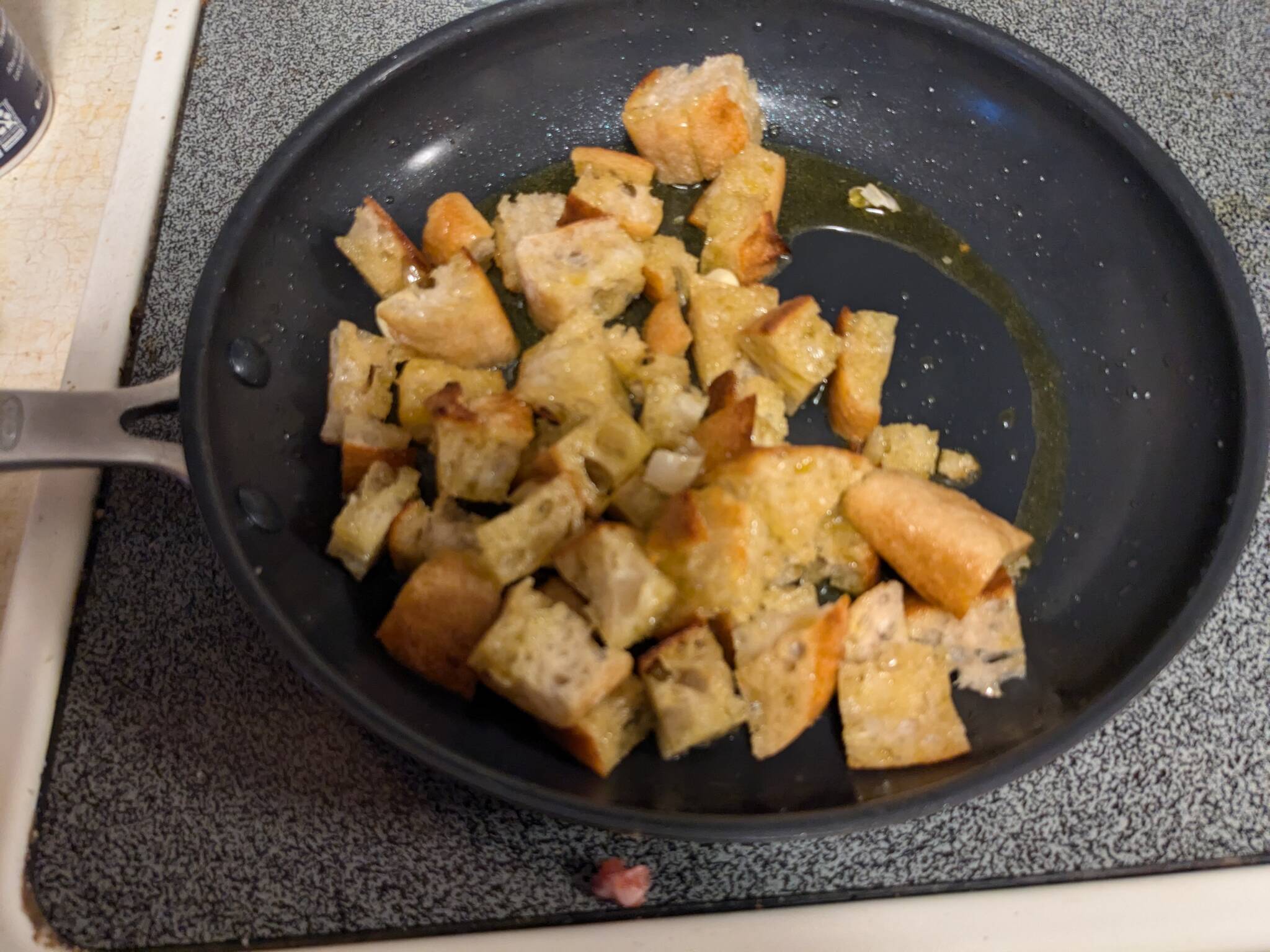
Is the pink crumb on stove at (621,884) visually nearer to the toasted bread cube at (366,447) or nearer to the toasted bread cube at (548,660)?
the toasted bread cube at (548,660)

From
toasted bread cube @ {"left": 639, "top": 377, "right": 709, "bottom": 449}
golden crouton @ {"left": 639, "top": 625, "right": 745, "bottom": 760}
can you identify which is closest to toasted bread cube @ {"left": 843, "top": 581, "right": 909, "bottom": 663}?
golden crouton @ {"left": 639, "top": 625, "right": 745, "bottom": 760}

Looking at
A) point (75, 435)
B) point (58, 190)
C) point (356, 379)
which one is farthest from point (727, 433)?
point (58, 190)

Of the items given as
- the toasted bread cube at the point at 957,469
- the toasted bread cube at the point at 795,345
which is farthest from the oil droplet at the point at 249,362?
the toasted bread cube at the point at 957,469

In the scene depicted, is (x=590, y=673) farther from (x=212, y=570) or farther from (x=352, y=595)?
(x=212, y=570)

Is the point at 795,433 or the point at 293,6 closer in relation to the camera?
the point at 795,433

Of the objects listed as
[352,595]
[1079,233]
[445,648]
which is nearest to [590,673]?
[445,648]
